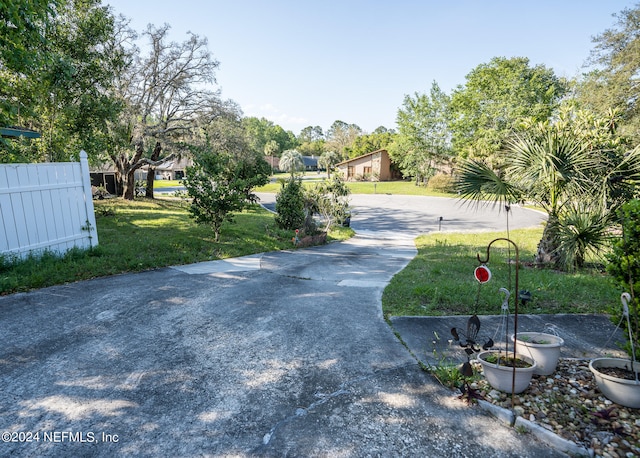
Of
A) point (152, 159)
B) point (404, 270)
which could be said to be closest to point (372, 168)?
point (152, 159)

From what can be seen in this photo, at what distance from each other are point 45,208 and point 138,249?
1905 mm

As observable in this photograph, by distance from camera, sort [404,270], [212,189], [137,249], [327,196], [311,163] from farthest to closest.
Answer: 1. [311,163]
2. [327,196]
3. [212,189]
4. [137,249]
5. [404,270]

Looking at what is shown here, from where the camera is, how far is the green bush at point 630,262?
2.72m

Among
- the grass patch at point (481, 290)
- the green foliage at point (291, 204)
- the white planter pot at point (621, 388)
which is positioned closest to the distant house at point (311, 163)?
the green foliage at point (291, 204)

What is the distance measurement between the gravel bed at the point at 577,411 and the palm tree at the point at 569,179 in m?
3.54

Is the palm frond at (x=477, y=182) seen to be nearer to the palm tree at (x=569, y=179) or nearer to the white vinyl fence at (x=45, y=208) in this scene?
the palm tree at (x=569, y=179)

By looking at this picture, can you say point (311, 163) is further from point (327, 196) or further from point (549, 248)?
point (549, 248)

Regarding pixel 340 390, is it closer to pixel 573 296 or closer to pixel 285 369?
pixel 285 369

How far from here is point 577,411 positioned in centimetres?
254

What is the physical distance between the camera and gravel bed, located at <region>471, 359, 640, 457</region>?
2234 mm

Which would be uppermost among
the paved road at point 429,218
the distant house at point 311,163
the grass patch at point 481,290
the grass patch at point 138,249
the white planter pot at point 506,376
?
the distant house at point 311,163

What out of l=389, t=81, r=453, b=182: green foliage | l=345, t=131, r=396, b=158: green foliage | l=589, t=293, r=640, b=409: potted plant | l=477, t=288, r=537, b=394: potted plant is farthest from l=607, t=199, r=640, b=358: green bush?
Answer: l=345, t=131, r=396, b=158: green foliage

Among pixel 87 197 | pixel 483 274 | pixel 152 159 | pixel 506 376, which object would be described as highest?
pixel 152 159

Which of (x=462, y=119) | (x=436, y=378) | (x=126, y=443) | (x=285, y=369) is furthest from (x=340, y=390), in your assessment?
(x=462, y=119)
